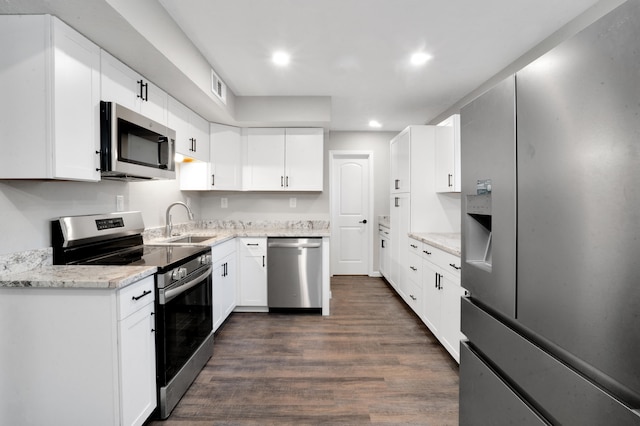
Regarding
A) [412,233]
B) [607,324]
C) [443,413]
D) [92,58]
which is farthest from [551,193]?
[412,233]

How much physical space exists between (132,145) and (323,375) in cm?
202

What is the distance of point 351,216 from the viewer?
17.6ft

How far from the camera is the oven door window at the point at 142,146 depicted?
190cm

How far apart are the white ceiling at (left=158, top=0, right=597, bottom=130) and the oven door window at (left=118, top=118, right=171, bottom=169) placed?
0.78 meters

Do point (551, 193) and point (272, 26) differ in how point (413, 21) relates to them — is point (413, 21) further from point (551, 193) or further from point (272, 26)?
point (551, 193)

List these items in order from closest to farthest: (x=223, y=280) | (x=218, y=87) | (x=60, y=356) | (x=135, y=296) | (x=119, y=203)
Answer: (x=60, y=356) < (x=135, y=296) < (x=119, y=203) < (x=218, y=87) < (x=223, y=280)

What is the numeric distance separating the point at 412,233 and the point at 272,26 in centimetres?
245

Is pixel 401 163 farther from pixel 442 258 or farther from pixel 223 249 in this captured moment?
pixel 223 249

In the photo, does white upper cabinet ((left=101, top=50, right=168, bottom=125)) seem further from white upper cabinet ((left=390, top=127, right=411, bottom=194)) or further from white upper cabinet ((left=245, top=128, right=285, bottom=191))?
white upper cabinet ((left=390, top=127, right=411, bottom=194))

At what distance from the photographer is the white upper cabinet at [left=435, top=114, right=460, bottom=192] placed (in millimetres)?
3100

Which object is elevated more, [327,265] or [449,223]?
[449,223]

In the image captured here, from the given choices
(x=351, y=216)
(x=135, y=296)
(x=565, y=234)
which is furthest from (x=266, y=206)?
(x=565, y=234)

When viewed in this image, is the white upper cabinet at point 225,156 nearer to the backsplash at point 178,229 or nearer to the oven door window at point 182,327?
the backsplash at point 178,229

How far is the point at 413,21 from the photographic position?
210 centimetres
